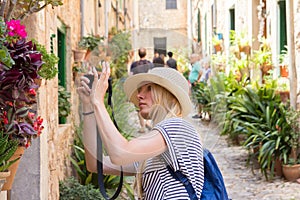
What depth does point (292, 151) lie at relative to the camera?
21.6 feet

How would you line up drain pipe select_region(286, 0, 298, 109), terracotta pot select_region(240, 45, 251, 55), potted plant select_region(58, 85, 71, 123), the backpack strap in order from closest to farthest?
1. the backpack strap
2. potted plant select_region(58, 85, 71, 123)
3. drain pipe select_region(286, 0, 298, 109)
4. terracotta pot select_region(240, 45, 251, 55)

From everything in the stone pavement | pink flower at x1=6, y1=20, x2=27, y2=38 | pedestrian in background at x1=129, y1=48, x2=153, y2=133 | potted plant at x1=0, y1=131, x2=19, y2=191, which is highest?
pink flower at x1=6, y1=20, x2=27, y2=38

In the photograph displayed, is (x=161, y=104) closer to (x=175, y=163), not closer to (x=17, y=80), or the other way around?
(x=175, y=163)

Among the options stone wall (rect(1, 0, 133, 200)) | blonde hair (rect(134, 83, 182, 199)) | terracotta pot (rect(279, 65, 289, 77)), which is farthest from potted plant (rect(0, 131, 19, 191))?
terracotta pot (rect(279, 65, 289, 77))

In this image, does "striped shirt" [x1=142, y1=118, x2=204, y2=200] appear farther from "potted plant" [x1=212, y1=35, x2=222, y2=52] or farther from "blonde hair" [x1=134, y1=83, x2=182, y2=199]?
"potted plant" [x1=212, y1=35, x2=222, y2=52]

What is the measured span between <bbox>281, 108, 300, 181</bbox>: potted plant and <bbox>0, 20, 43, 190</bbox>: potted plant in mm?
4830

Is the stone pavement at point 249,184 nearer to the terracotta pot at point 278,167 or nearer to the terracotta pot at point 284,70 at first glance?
the terracotta pot at point 278,167

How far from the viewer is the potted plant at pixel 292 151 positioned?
6496mm

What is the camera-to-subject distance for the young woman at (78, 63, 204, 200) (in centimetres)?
189

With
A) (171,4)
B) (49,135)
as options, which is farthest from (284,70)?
(171,4)

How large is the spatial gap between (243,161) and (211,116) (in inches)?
220

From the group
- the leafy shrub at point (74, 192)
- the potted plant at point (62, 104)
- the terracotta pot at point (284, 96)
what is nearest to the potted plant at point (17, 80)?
the leafy shrub at point (74, 192)

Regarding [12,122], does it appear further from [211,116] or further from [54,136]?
[54,136]

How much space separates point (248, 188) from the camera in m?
6.46
